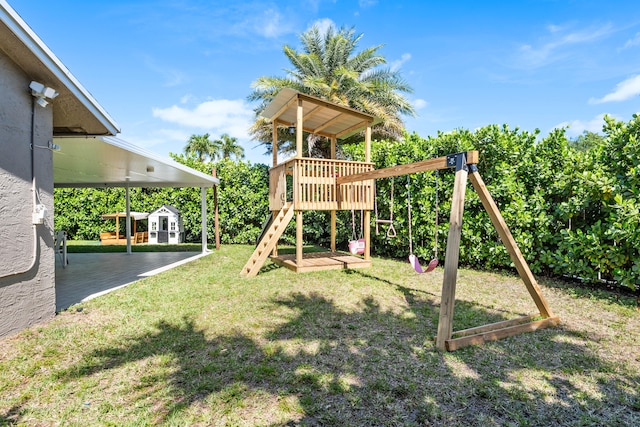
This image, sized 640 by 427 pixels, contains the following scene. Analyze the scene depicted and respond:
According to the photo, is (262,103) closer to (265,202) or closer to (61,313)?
(265,202)

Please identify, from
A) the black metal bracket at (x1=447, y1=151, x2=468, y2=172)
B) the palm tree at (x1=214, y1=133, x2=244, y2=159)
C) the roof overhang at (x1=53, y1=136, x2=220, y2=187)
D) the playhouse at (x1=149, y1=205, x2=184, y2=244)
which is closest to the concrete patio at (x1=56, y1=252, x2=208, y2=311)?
the roof overhang at (x1=53, y1=136, x2=220, y2=187)

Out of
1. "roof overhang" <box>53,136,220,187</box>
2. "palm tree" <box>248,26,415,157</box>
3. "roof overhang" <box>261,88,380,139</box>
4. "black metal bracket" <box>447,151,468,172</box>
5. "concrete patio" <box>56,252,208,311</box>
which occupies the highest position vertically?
"palm tree" <box>248,26,415,157</box>

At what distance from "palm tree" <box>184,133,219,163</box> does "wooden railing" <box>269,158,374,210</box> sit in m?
34.1

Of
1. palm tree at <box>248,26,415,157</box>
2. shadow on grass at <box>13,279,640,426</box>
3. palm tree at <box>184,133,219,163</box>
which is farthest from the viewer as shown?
palm tree at <box>184,133,219,163</box>

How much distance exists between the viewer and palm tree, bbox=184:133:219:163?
1544 inches

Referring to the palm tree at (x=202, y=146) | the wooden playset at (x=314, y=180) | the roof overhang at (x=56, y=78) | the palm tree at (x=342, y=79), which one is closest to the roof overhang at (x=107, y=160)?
the roof overhang at (x=56, y=78)

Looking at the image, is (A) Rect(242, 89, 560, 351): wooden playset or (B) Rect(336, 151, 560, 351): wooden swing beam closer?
(B) Rect(336, 151, 560, 351): wooden swing beam

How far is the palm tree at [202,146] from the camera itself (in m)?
39.2

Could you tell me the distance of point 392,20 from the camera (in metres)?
10.3

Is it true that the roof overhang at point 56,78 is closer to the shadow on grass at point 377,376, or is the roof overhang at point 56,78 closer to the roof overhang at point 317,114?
the shadow on grass at point 377,376

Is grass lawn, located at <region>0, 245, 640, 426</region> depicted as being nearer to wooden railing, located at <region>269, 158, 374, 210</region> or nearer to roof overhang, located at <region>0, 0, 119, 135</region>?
roof overhang, located at <region>0, 0, 119, 135</region>

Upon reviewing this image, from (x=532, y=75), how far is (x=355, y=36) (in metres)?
7.80

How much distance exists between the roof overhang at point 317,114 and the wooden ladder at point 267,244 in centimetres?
219

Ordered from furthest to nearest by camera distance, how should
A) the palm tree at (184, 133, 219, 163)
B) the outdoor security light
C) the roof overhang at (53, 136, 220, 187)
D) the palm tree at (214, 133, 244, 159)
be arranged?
1. the palm tree at (214, 133, 244, 159)
2. the palm tree at (184, 133, 219, 163)
3. the roof overhang at (53, 136, 220, 187)
4. the outdoor security light
